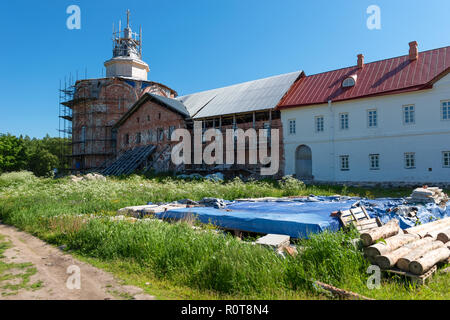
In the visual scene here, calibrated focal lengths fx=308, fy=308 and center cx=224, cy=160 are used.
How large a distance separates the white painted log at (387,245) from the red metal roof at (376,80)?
16.4m

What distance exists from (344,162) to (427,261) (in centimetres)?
1794

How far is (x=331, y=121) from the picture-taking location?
73.5ft

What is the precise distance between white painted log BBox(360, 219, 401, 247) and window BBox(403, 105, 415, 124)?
16.1 meters

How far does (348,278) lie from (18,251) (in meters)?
7.75

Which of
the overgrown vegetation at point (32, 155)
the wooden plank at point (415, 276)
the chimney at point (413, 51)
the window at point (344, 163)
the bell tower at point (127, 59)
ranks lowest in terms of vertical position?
the wooden plank at point (415, 276)

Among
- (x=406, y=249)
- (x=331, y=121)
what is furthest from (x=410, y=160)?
(x=406, y=249)

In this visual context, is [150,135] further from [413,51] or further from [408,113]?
[413,51]

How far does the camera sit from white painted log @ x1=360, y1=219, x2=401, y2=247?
5418 millimetres

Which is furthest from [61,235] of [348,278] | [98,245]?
[348,278]

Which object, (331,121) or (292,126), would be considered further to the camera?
(292,126)

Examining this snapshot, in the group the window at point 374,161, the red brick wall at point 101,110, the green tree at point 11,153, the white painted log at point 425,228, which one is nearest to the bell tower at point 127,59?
the red brick wall at point 101,110

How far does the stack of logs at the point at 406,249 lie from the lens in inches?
198

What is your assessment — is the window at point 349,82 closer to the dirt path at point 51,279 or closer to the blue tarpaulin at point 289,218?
the blue tarpaulin at point 289,218
